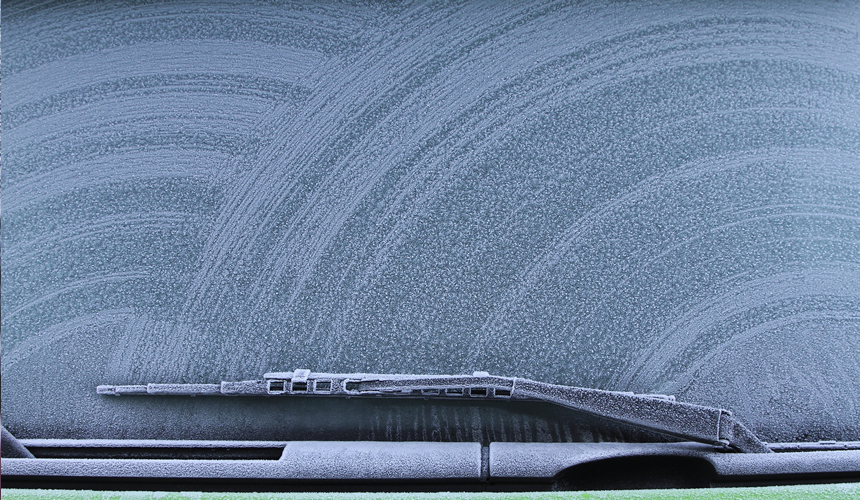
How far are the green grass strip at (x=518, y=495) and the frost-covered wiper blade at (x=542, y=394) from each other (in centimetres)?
8

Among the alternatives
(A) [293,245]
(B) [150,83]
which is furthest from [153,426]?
(B) [150,83]

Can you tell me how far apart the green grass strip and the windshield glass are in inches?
5.6

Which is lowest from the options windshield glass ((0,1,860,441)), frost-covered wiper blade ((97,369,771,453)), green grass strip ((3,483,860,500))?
green grass strip ((3,483,860,500))

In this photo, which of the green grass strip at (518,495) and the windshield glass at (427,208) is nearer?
the green grass strip at (518,495)

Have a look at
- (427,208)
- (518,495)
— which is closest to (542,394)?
(518,495)

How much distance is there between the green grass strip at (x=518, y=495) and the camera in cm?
64

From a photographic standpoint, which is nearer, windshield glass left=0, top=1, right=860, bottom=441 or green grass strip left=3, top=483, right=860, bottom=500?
green grass strip left=3, top=483, right=860, bottom=500

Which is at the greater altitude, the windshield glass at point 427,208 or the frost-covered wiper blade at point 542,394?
the windshield glass at point 427,208

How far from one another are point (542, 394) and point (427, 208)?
0.33 m

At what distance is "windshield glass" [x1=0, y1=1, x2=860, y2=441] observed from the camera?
2.63ft

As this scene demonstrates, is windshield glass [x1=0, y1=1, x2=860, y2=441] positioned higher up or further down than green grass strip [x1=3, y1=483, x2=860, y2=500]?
higher up

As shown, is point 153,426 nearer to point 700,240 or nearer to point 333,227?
point 333,227

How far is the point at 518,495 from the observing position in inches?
25.2

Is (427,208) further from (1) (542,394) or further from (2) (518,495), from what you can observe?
(2) (518,495)
